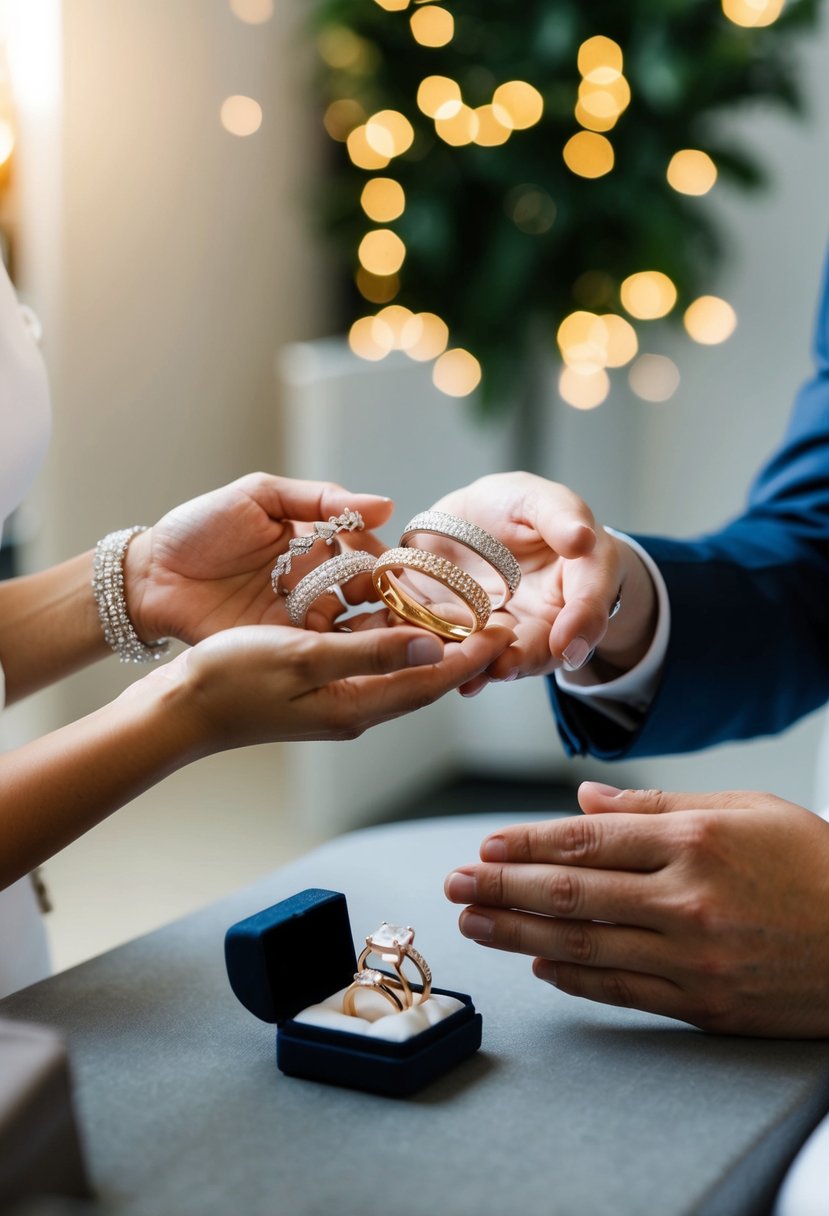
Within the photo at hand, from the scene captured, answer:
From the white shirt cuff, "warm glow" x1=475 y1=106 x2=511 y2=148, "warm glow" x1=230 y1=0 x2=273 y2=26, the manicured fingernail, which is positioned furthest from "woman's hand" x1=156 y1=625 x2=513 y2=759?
"warm glow" x1=230 y1=0 x2=273 y2=26

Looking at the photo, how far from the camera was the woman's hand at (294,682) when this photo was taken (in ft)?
2.71

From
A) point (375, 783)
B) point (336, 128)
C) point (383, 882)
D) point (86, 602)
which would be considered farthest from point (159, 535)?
point (336, 128)

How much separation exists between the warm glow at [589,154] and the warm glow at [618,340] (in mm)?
314

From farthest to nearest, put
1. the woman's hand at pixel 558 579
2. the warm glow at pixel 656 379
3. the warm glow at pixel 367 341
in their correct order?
the warm glow at pixel 656 379 → the warm glow at pixel 367 341 → the woman's hand at pixel 558 579

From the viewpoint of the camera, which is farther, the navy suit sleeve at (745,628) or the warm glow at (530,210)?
the warm glow at (530,210)

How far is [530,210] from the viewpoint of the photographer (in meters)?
2.88

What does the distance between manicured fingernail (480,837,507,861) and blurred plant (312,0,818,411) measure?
210cm

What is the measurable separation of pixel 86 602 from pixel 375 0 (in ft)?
6.78

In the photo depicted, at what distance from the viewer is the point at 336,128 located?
327 cm

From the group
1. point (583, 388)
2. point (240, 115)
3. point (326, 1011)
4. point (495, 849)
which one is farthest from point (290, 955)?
point (240, 115)

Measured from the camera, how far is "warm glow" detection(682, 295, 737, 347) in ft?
10.2

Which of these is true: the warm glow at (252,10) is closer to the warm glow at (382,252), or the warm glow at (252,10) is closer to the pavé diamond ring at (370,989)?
the warm glow at (382,252)

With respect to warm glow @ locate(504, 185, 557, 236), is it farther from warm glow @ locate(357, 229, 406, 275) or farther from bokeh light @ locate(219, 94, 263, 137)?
bokeh light @ locate(219, 94, 263, 137)

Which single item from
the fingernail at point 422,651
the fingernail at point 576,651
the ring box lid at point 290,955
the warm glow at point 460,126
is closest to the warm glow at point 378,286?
the warm glow at point 460,126
